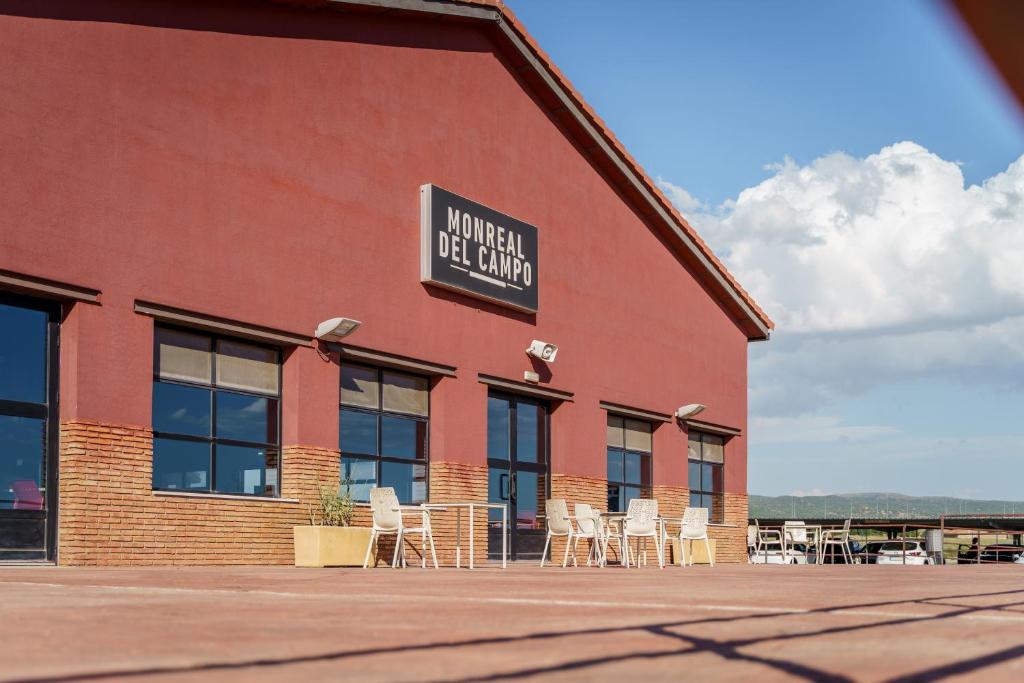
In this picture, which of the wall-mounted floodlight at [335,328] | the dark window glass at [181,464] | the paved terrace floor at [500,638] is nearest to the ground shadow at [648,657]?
the paved terrace floor at [500,638]

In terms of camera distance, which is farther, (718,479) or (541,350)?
(718,479)

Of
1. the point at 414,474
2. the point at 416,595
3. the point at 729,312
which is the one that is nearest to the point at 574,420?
the point at 414,474

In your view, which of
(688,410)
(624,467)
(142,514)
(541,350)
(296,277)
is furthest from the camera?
(688,410)

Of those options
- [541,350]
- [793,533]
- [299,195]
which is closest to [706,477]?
[793,533]

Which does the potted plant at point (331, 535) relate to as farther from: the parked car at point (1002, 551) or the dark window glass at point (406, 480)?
the parked car at point (1002, 551)

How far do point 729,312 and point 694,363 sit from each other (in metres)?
2.17

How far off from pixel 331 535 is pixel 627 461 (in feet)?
25.1

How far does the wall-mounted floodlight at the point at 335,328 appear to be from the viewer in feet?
43.0

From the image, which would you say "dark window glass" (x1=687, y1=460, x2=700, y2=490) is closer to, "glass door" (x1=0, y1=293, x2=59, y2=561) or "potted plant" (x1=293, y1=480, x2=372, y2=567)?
"potted plant" (x1=293, y1=480, x2=372, y2=567)

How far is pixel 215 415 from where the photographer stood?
12.4 meters

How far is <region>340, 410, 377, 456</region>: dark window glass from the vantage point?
46.0ft

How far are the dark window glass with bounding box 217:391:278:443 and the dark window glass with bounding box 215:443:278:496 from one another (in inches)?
5.1

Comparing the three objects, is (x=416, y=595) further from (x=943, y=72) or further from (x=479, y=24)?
(x=479, y=24)

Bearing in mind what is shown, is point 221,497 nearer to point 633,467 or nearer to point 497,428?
point 497,428
